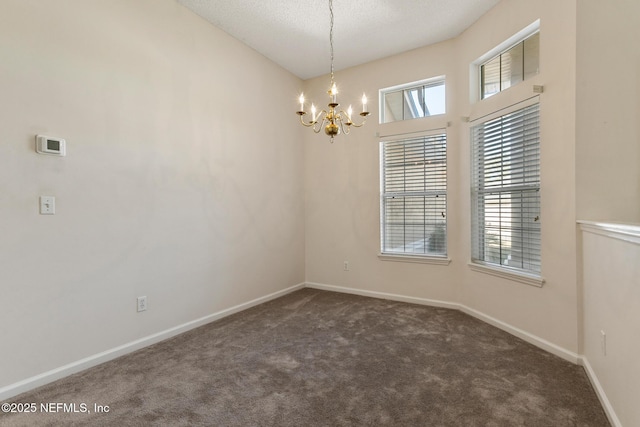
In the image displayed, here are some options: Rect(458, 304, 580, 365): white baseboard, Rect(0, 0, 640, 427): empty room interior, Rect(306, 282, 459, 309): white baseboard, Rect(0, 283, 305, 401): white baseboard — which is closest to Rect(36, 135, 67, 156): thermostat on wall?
Rect(0, 0, 640, 427): empty room interior

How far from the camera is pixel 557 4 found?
2.52m

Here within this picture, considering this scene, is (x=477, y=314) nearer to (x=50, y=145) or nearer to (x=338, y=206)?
(x=338, y=206)

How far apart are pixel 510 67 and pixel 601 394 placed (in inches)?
108

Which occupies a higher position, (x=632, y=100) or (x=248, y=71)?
(x=248, y=71)

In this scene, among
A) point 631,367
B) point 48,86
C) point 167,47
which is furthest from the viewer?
point 167,47

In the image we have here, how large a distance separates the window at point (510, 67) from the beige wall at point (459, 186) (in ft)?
0.47

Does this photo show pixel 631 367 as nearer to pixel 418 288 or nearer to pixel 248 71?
pixel 418 288

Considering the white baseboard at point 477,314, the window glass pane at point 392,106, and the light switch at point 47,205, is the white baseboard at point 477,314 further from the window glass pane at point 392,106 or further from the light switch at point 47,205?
the light switch at point 47,205

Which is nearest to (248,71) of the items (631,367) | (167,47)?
(167,47)

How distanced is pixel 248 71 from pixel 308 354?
10.4ft

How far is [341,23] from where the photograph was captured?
3.36 m

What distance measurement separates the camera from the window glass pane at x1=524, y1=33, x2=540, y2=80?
2803 millimetres

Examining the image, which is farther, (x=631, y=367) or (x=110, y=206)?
(x=110, y=206)

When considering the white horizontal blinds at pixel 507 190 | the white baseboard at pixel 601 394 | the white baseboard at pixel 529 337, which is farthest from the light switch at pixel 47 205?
the white baseboard at pixel 529 337
